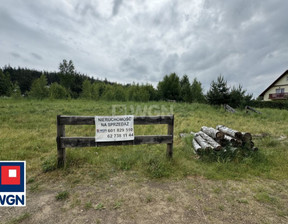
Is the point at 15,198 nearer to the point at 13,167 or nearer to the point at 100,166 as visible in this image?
the point at 13,167

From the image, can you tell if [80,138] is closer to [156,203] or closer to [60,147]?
[60,147]

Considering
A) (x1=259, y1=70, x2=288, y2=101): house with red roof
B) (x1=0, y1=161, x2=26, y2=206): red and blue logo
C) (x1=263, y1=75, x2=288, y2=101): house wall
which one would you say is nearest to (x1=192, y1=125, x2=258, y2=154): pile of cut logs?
(x1=0, y1=161, x2=26, y2=206): red and blue logo

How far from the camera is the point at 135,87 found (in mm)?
39562

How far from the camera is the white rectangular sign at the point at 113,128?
3.50 m

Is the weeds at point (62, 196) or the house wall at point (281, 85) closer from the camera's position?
the weeds at point (62, 196)

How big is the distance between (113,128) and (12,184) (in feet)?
7.14

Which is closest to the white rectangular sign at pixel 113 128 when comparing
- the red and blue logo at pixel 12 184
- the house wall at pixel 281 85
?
the red and blue logo at pixel 12 184

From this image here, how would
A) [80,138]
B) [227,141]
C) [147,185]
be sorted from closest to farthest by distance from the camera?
1. [147,185]
2. [80,138]
3. [227,141]

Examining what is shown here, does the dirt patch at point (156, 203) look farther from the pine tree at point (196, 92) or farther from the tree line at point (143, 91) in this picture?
the pine tree at point (196, 92)

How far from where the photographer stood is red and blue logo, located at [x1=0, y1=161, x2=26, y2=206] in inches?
99.3

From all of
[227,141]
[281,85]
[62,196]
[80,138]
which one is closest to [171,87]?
[281,85]

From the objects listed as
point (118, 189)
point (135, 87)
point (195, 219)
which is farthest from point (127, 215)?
point (135, 87)

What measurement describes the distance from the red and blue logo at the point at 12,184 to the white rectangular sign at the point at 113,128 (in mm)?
1593

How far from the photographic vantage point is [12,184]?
268cm
